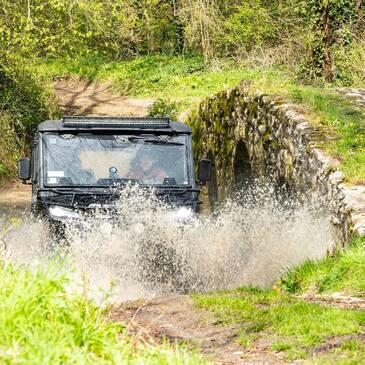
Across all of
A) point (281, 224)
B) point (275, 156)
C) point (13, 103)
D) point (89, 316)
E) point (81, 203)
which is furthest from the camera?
point (13, 103)

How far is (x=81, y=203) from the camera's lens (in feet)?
32.3

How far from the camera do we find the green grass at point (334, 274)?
7.59 m

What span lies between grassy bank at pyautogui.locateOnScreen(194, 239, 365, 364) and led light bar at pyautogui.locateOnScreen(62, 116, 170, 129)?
298 centimetres

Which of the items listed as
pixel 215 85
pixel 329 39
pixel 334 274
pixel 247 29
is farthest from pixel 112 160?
pixel 247 29

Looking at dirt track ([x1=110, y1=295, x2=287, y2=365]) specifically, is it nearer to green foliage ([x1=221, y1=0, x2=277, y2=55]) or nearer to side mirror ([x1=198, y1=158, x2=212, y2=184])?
side mirror ([x1=198, y1=158, x2=212, y2=184])

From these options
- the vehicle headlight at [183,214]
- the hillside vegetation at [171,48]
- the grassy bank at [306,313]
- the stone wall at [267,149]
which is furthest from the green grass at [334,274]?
the hillside vegetation at [171,48]

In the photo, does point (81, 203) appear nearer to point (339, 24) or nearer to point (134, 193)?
point (134, 193)

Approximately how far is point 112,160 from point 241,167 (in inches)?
224

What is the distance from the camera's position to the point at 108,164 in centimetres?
1034

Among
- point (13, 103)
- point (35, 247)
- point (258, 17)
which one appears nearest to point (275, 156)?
point (35, 247)

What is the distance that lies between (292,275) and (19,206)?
12083 mm

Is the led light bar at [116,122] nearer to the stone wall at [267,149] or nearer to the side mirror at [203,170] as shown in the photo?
the side mirror at [203,170]

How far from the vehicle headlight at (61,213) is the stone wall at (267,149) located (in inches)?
111

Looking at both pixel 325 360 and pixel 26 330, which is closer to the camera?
pixel 26 330
